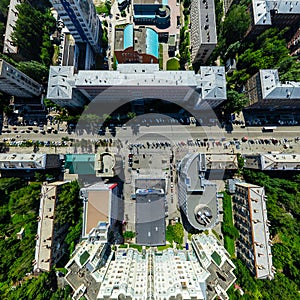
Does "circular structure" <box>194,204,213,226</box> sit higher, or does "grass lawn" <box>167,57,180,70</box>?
"grass lawn" <box>167,57,180,70</box>

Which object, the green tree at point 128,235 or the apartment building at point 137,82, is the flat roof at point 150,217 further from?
the apartment building at point 137,82

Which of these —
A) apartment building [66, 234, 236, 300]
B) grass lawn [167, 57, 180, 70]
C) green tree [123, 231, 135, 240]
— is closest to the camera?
apartment building [66, 234, 236, 300]

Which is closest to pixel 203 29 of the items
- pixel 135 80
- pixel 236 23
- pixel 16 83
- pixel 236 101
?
pixel 236 23

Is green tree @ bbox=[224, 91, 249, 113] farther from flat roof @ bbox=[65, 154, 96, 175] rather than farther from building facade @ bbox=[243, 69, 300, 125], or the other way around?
flat roof @ bbox=[65, 154, 96, 175]

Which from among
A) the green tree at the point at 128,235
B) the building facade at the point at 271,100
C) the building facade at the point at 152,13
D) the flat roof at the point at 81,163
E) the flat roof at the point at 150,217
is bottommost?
the green tree at the point at 128,235

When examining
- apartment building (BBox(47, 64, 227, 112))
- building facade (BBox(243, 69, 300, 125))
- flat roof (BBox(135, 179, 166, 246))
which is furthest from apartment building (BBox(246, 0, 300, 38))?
flat roof (BBox(135, 179, 166, 246))

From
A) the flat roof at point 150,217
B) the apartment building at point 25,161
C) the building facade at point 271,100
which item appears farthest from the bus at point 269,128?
the apartment building at point 25,161

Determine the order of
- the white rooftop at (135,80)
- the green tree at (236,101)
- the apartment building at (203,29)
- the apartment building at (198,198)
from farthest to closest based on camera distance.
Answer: the green tree at (236,101), the apartment building at (203,29), the white rooftop at (135,80), the apartment building at (198,198)
